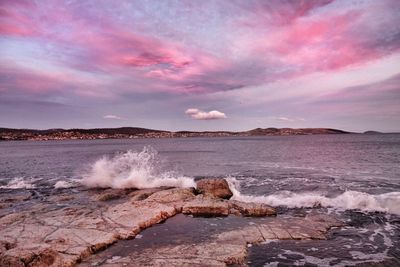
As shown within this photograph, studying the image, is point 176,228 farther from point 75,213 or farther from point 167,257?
point 75,213

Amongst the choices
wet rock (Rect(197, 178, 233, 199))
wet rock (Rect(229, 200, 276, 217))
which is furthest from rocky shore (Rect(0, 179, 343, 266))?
wet rock (Rect(197, 178, 233, 199))

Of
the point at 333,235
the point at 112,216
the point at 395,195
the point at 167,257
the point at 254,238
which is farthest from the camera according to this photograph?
the point at 395,195

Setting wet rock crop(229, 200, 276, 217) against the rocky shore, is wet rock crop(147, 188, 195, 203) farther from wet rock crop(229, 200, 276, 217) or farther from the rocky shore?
wet rock crop(229, 200, 276, 217)

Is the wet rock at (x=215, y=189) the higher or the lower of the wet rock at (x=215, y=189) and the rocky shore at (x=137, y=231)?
the higher

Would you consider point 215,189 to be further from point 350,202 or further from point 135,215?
point 350,202

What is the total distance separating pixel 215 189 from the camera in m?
21.8

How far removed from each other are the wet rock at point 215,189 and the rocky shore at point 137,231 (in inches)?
75.7

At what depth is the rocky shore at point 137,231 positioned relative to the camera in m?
10.4

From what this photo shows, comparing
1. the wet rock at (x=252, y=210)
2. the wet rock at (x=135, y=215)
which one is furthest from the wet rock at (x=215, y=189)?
the wet rock at (x=135, y=215)

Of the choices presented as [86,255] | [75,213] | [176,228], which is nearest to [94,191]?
[75,213]

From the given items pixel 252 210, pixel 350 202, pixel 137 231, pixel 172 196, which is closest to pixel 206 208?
pixel 252 210

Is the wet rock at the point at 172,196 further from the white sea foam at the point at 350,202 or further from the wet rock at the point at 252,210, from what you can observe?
the white sea foam at the point at 350,202

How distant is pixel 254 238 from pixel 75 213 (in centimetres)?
928

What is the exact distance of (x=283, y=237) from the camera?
12.9 meters
